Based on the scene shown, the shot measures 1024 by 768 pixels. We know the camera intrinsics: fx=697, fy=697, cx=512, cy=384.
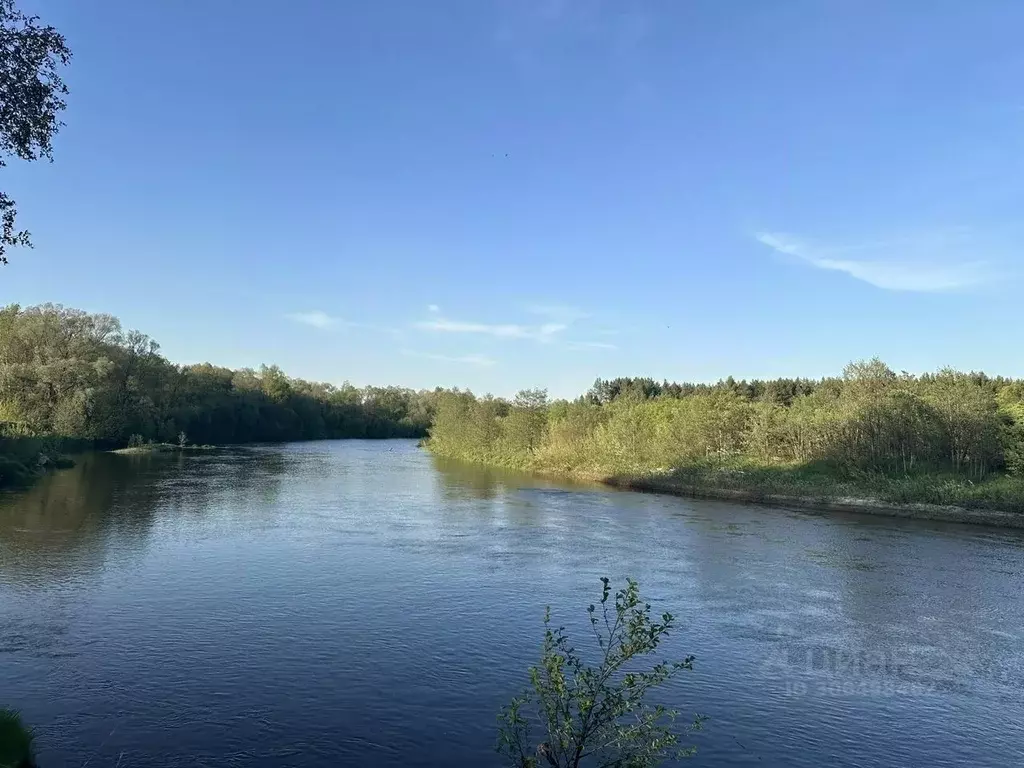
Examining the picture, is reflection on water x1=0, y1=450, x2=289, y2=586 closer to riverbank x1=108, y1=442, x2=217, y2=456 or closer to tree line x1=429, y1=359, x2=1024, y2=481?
riverbank x1=108, y1=442, x2=217, y2=456

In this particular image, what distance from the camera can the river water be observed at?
10.9 m

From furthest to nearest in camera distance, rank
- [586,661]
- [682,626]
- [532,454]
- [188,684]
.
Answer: [532,454] < [682,626] < [586,661] < [188,684]

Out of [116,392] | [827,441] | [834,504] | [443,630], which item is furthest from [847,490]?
[116,392]

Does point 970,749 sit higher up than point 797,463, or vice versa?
point 797,463

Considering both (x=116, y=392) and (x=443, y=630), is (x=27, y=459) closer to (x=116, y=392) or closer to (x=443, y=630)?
(x=116, y=392)

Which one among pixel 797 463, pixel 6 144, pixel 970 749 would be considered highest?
pixel 6 144

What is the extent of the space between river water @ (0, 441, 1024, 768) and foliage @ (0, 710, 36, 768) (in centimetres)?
51

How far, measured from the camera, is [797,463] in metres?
49.0

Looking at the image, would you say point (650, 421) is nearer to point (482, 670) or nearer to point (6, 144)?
point (482, 670)

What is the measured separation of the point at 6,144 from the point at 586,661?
44.3 feet

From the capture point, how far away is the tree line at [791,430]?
41.5 meters

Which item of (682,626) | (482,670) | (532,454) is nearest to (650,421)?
(532,454)

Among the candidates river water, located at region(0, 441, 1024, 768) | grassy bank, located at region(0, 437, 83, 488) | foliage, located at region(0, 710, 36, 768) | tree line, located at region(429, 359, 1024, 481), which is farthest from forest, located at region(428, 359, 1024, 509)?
foliage, located at region(0, 710, 36, 768)

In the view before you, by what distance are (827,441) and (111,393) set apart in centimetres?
6801
